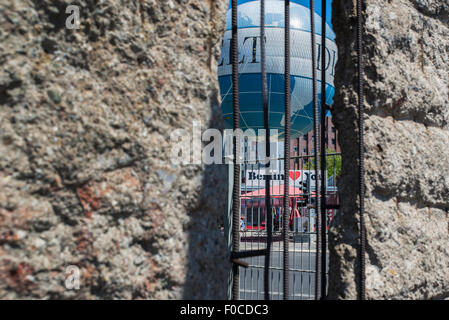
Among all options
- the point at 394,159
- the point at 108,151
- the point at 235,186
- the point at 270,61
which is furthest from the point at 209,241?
the point at 270,61

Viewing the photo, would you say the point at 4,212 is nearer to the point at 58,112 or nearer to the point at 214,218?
the point at 58,112

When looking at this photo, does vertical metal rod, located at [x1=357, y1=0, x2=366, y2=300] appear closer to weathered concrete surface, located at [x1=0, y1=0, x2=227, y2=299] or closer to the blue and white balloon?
weathered concrete surface, located at [x1=0, y1=0, x2=227, y2=299]

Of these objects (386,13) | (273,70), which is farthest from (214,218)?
(273,70)

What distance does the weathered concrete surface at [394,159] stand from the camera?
76.3 inches

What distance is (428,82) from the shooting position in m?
2.31

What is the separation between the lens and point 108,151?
1.19 meters

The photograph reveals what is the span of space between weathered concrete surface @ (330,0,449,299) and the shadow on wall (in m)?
0.75

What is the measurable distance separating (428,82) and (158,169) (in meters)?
1.77

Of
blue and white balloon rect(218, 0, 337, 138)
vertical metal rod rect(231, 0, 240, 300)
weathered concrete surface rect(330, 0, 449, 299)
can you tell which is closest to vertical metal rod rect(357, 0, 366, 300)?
weathered concrete surface rect(330, 0, 449, 299)

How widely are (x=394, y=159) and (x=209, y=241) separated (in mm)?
1125

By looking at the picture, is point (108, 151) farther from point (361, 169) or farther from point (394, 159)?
point (394, 159)

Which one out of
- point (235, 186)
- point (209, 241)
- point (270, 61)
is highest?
point (270, 61)

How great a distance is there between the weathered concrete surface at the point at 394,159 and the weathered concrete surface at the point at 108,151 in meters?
0.81

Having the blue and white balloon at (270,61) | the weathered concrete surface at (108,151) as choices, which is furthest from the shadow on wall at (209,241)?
the blue and white balloon at (270,61)
